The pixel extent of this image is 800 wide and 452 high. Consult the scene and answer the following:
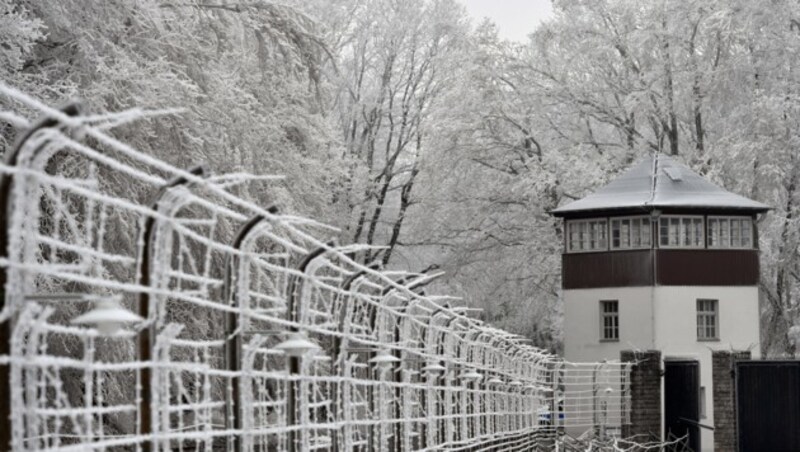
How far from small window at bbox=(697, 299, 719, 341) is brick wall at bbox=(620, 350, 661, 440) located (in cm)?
955

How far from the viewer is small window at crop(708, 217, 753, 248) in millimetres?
43844

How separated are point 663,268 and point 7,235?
132 ft

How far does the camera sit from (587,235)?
4516 centimetres

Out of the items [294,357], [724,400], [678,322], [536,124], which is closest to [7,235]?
[294,357]

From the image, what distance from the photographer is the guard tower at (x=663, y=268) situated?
43.4 m

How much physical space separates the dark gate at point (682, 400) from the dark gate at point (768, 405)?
5.25 ft

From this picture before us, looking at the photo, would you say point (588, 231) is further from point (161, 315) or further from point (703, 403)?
point (161, 315)

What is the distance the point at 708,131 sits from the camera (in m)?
48.4

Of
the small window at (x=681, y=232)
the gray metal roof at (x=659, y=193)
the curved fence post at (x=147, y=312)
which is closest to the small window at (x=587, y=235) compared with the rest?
the gray metal roof at (x=659, y=193)

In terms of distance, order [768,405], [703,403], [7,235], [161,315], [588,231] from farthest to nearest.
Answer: [588,231] < [703,403] < [768,405] < [161,315] < [7,235]

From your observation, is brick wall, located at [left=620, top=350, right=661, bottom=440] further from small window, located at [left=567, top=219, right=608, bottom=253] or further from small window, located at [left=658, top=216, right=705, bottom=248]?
small window, located at [left=567, top=219, right=608, bottom=253]

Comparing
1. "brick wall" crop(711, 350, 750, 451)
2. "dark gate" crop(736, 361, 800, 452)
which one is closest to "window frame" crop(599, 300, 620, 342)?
"brick wall" crop(711, 350, 750, 451)

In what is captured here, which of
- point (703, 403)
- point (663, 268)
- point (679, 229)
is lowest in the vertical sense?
point (703, 403)

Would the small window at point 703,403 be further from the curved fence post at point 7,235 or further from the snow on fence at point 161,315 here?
the curved fence post at point 7,235
